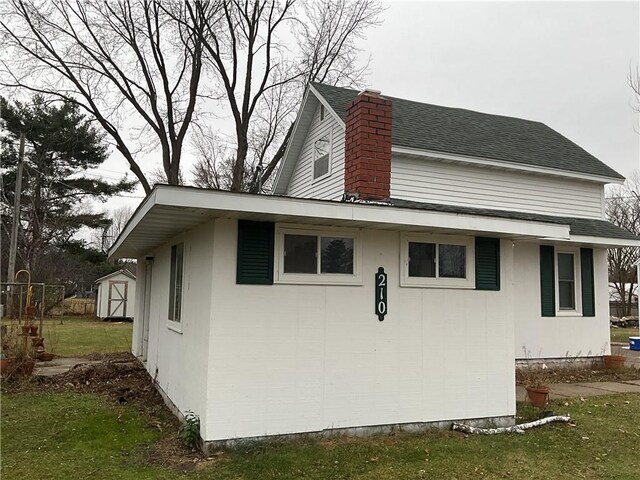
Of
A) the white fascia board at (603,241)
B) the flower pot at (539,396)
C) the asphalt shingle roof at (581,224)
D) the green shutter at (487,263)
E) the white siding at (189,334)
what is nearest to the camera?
the white siding at (189,334)

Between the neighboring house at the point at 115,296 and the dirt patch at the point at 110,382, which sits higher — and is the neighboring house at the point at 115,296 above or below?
above

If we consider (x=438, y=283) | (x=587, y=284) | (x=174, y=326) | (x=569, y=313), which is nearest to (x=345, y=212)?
(x=438, y=283)

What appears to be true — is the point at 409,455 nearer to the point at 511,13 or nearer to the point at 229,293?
the point at 229,293

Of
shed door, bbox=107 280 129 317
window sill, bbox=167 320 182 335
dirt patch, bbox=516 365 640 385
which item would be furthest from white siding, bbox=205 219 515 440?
shed door, bbox=107 280 129 317

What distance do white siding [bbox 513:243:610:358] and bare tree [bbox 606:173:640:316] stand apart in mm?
21464

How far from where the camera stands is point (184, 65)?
1947 cm

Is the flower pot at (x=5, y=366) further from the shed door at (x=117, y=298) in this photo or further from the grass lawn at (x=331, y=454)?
the shed door at (x=117, y=298)

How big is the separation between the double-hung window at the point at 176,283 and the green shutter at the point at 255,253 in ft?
5.79

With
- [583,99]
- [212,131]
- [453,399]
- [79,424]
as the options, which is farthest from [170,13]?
[453,399]

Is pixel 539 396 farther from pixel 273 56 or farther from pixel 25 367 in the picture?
pixel 273 56

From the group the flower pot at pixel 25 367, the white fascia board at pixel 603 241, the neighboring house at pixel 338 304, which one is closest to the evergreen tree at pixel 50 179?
the flower pot at pixel 25 367

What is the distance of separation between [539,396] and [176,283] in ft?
16.9

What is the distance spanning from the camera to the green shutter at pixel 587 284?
10461 millimetres

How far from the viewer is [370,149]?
624cm
